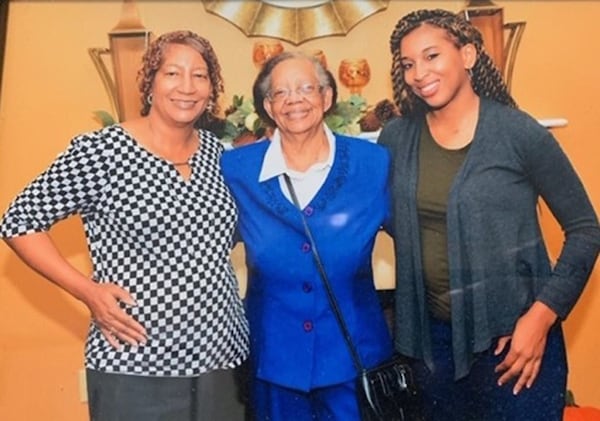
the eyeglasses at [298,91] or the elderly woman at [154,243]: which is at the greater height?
the eyeglasses at [298,91]

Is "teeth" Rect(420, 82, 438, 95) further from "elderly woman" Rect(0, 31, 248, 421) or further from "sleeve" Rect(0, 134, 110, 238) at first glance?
"sleeve" Rect(0, 134, 110, 238)

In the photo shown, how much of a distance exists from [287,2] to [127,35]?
25 cm

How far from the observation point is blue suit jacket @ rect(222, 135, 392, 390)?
3.05 ft

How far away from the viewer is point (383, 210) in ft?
3.12

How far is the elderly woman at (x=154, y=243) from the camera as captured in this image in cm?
87

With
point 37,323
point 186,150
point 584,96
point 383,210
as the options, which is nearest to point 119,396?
point 37,323

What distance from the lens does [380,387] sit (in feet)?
3.10

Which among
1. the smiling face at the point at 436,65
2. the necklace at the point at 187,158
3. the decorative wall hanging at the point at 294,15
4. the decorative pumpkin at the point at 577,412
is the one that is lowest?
the decorative pumpkin at the point at 577,412

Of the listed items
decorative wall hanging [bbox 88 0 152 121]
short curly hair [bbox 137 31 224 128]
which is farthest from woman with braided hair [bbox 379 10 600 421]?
decorative wall hanging [bbox 88 0 152 121]

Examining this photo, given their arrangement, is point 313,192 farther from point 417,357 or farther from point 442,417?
point 442,417

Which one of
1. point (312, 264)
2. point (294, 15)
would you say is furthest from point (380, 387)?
point (294, 15)

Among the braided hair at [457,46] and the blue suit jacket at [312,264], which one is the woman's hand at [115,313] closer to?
the blue suit jacket at [312,264]

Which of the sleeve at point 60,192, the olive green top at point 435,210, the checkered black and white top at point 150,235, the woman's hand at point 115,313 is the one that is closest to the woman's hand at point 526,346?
the olive green top at point 435,210

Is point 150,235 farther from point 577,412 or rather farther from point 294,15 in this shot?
point 577,412
